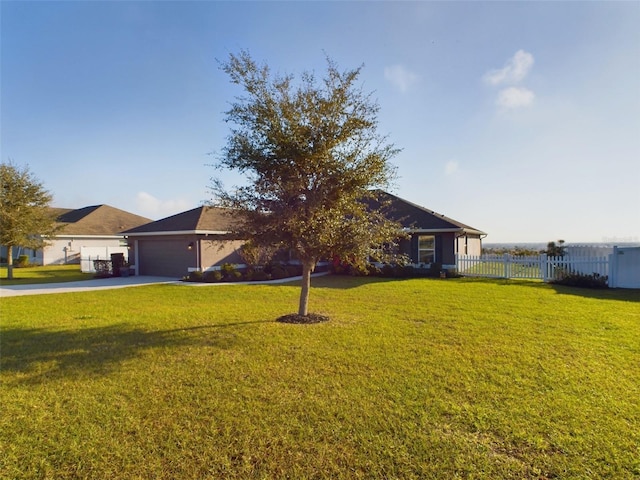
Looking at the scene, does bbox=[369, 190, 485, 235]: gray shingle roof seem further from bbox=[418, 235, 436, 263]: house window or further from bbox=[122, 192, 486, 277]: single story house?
bbox=[418, 235, 436, 263]: house window

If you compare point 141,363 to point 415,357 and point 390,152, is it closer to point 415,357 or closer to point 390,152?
point 415,357

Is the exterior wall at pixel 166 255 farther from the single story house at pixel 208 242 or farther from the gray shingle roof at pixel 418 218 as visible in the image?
the gray shingle roof at pixel 418 218

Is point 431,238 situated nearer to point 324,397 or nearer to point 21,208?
point 324,397

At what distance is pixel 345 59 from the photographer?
306 inches

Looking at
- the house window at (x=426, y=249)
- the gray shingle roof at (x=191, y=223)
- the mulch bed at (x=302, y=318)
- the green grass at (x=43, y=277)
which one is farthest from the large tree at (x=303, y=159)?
the green grass at (x=43, y=277)

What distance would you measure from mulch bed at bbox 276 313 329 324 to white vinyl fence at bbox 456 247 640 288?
37.1 ft

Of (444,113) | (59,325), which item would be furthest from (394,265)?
(59,325)

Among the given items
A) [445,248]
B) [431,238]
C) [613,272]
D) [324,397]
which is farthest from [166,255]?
[613,272]

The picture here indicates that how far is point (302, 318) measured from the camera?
26.0ft

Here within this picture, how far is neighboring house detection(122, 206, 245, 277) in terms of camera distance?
1750 centimetres

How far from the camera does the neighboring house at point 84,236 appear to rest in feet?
89.0

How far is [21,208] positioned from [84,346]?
1644 cm

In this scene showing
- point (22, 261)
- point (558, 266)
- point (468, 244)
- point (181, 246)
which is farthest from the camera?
point (22, 261)

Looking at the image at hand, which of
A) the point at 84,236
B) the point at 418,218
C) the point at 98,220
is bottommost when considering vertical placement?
the point at 84,236
